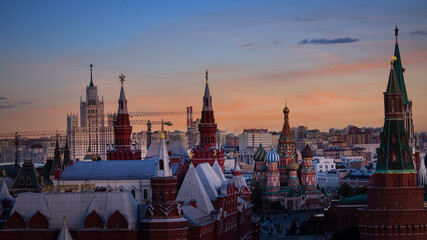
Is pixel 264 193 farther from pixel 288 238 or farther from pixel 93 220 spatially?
pixel 93 220

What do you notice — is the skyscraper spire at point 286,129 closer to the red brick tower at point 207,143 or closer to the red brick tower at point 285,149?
the red brick tower at point 285,149

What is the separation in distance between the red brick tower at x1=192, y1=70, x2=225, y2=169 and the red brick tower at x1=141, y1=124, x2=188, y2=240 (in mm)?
32116

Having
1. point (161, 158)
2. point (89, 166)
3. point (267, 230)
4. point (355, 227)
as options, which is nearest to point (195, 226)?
point (161, 158)

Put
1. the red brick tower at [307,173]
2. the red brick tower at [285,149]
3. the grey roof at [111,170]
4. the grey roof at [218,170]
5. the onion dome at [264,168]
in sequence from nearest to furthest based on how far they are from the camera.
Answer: the grey roof at [111,170]
the grey roof at [218,170]
the onion dome at [264,168]
the red brick tower at [307,173]
the red brick tower at [285,149]

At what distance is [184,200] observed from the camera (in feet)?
268

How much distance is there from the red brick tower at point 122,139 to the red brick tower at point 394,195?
30.4 metres

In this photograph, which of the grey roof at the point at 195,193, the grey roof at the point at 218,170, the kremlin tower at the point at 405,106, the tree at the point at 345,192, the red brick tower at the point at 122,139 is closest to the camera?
the grey roof at the point at 195,193

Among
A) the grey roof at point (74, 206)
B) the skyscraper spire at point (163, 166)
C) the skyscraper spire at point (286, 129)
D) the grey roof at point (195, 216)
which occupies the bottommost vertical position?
the grey roof at point (195, 216)

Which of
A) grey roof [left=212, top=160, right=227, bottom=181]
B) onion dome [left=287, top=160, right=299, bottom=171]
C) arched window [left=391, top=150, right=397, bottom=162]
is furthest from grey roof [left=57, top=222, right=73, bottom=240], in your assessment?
onion dome [left=287, top=160, right=299, bottom=171]

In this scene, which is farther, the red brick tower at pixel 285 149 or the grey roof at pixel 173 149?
the red brick tower at pixel 285 149

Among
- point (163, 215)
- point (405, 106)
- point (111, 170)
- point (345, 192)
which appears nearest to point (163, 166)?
point (163, 215)

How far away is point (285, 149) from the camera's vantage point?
586ft

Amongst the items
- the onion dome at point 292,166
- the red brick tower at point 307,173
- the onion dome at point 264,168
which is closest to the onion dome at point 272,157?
the onion dome at point 264,168

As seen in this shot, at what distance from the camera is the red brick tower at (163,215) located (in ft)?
229
